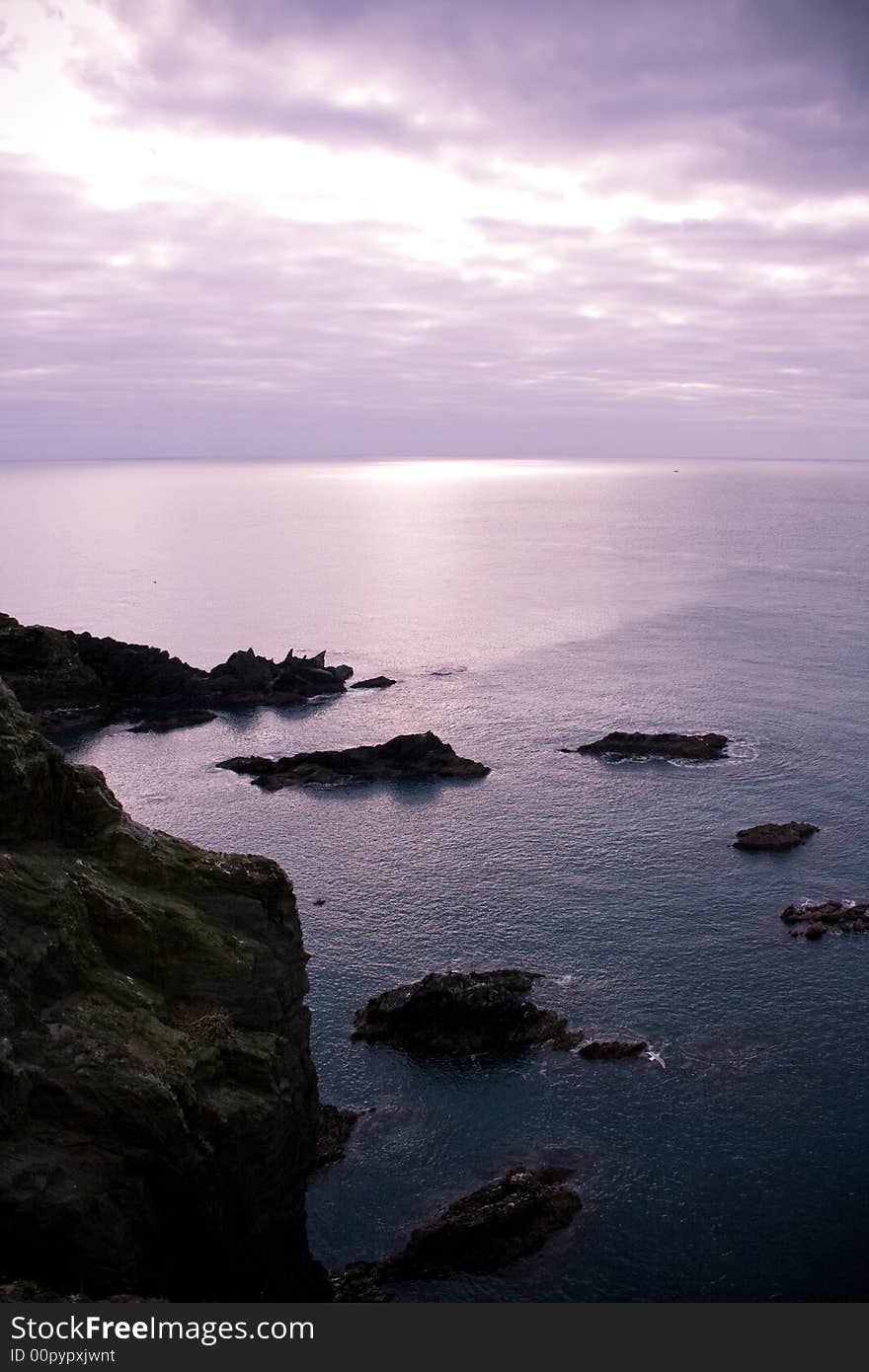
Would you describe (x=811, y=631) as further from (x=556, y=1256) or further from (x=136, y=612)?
(x=556, y=1256)

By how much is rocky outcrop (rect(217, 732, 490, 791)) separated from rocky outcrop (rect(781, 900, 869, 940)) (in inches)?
1443

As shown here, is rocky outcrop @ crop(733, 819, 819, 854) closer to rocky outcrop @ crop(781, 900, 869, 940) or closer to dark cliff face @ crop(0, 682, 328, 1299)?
rocky outcrop @ crop(781, 900, 869, 940)

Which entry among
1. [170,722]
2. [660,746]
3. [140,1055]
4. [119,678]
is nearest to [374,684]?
[170,722]

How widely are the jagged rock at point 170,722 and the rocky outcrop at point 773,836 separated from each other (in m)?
64.0

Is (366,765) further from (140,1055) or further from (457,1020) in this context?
(140,1055)

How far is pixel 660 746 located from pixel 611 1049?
171 ft

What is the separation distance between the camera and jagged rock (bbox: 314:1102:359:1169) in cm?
4719

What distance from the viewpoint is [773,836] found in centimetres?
7875

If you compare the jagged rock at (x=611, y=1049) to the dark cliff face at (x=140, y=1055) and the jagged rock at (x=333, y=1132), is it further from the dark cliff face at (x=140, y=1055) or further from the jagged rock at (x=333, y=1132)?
the dark cliff face at (x=140, y=1055)

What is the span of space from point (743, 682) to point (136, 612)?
4291 inches

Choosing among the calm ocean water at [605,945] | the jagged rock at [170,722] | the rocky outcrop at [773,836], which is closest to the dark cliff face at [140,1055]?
the calm ocean water at [605,945]

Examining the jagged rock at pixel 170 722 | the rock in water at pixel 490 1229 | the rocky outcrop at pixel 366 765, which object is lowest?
the rock in water at pixel 490 1229

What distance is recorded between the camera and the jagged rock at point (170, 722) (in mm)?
115688
